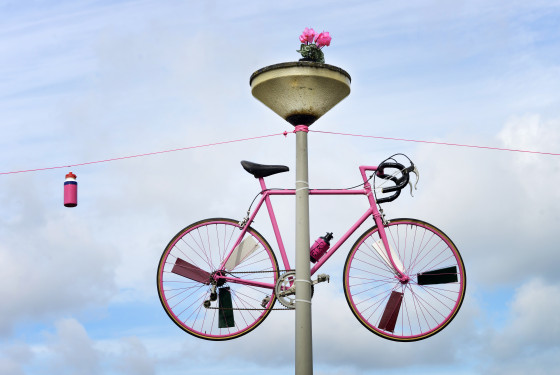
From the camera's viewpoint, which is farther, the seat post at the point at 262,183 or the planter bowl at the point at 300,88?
the seat post at the point at 262,183

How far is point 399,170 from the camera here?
1527 cm

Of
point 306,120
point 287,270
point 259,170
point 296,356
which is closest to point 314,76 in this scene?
point 306,120

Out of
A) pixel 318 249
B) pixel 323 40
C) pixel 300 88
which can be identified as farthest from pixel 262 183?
pixel 323 40

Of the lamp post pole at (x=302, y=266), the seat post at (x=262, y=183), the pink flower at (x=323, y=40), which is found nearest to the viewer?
the lamp post pole at (x=302, y=266)

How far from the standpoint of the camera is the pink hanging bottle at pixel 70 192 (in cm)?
1547

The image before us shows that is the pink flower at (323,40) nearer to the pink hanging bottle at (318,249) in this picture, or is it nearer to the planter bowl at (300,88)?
the planter bowl at (300,88)

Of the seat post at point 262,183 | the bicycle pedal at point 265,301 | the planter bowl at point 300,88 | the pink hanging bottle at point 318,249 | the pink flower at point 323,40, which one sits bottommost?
the bicycle pedal at point 265,301

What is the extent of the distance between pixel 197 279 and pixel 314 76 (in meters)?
3.31

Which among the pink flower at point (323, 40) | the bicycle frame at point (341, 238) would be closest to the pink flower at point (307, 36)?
the pink flower at point (323, 40)

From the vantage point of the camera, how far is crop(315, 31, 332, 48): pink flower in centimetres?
1471

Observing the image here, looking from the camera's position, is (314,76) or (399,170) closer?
(314,76)

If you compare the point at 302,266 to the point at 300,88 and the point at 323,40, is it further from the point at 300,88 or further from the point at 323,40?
the point at 323,40

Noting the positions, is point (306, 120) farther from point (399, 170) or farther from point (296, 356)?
point (296, 356)

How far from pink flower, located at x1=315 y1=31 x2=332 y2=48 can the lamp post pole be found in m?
1.18
